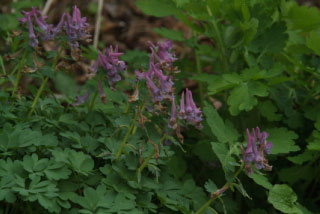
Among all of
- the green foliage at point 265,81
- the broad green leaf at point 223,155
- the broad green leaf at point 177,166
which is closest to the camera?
the broad green leaf at point 223,155

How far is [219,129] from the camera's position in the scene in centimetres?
234

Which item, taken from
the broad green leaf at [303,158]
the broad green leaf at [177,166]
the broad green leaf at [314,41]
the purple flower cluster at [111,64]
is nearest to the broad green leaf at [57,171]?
the purple flower cluster at [111,64]

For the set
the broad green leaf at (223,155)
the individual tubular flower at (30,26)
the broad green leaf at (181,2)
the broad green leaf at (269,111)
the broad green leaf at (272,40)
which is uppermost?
the broad green leaf at (181,2)

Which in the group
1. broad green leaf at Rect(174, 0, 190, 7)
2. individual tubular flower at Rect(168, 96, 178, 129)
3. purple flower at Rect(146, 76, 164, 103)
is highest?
broad green leaf at Rect(174, 0, 190, 7)

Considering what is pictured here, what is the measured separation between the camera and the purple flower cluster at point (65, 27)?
7.34ft

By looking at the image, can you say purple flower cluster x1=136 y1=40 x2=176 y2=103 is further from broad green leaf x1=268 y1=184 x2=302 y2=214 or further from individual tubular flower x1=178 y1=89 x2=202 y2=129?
broad green leaf x1=268 y1=184 x2=302 y2=214

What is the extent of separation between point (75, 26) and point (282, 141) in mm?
1373

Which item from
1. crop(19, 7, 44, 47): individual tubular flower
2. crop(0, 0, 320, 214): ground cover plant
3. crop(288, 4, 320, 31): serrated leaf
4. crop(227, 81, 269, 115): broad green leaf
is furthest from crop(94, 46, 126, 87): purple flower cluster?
crop(288, 4, 320, 31): serrated leaf

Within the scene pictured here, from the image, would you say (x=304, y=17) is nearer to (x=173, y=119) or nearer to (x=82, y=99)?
(x=173, y=119)

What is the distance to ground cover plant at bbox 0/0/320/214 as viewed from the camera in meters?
1.95

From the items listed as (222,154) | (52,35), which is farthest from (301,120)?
(52,35)

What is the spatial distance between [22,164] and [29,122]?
0.43m

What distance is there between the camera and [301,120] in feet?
9.21

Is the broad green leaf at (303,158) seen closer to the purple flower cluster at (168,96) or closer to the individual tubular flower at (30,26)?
the purple flower cluster at (168,96)
